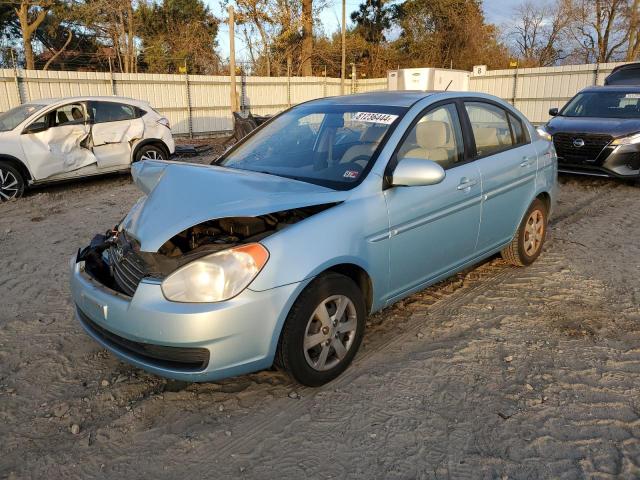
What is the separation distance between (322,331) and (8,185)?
7218 mm

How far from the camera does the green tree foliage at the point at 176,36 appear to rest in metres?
32.2

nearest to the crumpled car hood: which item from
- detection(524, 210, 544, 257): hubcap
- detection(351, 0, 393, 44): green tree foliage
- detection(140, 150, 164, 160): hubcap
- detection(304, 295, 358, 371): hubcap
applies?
detection(304, 295, 358, 371): hubcap

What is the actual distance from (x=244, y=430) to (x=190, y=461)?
0.33 meters

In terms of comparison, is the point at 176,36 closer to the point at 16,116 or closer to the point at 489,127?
the point at 16,116

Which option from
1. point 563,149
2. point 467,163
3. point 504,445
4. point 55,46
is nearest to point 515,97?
point 563,149

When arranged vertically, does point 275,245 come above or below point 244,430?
above

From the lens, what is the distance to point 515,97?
20.9 metres

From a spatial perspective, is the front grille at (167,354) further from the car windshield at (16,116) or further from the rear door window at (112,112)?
the rear door window at (112,112)

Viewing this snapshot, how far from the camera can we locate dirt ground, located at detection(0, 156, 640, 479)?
2490mm

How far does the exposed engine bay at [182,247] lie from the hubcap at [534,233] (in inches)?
105

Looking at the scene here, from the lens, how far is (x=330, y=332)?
3020mm

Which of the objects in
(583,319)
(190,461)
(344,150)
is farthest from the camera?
(583,319)

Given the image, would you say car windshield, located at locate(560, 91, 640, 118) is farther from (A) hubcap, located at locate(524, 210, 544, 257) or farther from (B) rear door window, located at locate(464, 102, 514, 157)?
(B) rear door window, located at locate(464, 102, 514, 157)

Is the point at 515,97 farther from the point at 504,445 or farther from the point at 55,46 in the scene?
the point at 55,46
